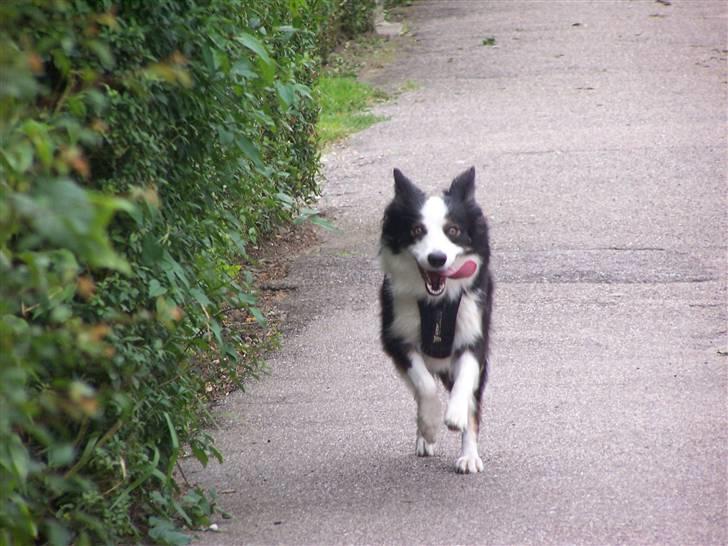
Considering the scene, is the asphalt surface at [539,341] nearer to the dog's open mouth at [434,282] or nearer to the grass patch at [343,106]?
the grass patch at [343,106]

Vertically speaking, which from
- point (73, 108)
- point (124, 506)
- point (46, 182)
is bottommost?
point (124, 506)

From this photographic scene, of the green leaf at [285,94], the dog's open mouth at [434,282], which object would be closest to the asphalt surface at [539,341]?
the dog's open mouth at [434,282]

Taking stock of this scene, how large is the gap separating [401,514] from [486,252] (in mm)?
1485

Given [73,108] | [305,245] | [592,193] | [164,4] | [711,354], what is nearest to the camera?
[73,108]

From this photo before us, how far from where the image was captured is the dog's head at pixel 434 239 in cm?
580

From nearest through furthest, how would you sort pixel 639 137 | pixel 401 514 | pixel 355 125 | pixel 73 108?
1. pixel 73 108
2. pixel 401 514
3. pixel 639 137
4. pixel 355 125

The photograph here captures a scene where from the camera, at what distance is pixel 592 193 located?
10.6 m

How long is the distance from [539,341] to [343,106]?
22.7 feet

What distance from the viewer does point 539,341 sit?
7621mm

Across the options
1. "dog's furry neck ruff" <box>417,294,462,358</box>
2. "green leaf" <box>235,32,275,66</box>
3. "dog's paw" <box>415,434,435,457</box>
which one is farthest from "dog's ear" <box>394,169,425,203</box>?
"green leaf" <box>235,32,275,66</box>

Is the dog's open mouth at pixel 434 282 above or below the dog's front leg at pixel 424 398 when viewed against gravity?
above

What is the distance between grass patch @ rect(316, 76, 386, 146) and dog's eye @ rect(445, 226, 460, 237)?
6.53 meters

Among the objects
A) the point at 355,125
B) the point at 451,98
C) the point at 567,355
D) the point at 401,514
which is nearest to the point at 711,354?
the point at 567,355

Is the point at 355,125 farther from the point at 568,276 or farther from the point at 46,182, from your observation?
the point at 46,182
